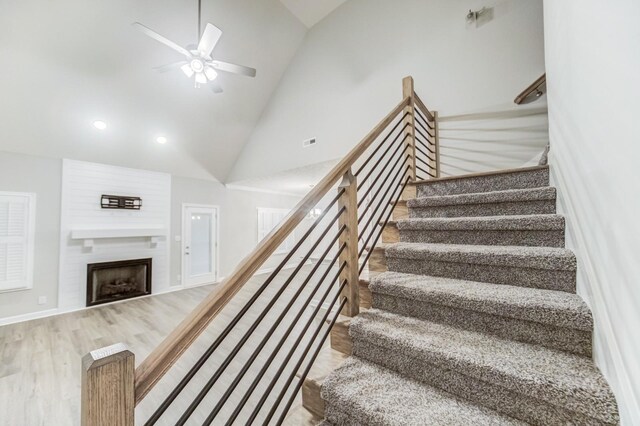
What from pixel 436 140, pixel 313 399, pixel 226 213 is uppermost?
pixel 436 140

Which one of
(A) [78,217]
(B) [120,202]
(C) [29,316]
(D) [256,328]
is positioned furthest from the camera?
(B) [120,202]

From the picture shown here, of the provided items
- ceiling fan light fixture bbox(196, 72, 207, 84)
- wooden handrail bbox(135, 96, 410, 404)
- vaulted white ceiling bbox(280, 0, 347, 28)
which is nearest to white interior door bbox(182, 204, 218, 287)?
ceiling fan light fixture bbox(196, 72, 207, 84)

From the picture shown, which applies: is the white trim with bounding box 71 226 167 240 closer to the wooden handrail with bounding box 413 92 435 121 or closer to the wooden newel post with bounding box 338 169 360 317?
the wooden newel post with bounding box 338 169 360 317

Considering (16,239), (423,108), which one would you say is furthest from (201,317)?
(16,239)

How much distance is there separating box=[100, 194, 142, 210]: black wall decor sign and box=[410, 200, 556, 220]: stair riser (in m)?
5.43

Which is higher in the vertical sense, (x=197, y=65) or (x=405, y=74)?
(x=405, y=74)

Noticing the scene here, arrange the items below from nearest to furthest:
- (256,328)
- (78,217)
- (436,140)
→ (256,328) → (436,140) → (78,217)

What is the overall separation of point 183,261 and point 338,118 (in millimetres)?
4725

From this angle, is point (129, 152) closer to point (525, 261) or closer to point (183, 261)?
point (183, 261)

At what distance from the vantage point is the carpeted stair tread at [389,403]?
92 centimetres

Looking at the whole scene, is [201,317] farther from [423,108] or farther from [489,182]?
[423,108]

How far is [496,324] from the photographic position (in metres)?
1.17

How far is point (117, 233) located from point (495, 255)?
605 cm

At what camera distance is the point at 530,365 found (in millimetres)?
946
